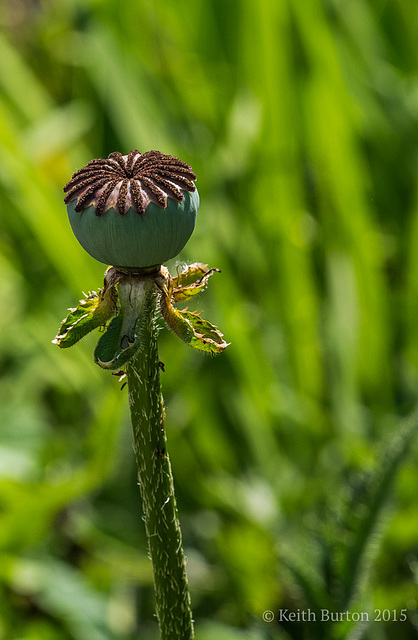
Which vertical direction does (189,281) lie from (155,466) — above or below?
above

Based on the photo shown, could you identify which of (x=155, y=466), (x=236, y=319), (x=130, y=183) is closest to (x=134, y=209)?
(x=130, y=183)

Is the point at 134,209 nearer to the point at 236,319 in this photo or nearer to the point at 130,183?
the point at 130,183

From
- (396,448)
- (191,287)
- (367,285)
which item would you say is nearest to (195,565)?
(367,285)

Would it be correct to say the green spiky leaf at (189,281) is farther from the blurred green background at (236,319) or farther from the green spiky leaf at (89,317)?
the blurred green background at (236,319)

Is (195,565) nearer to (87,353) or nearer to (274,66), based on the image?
(87,353)

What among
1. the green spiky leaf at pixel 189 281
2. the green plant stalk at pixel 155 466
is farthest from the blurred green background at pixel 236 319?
the green spiky leaf at pixel 189 281

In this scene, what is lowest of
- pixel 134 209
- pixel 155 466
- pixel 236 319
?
pixel 155 466
